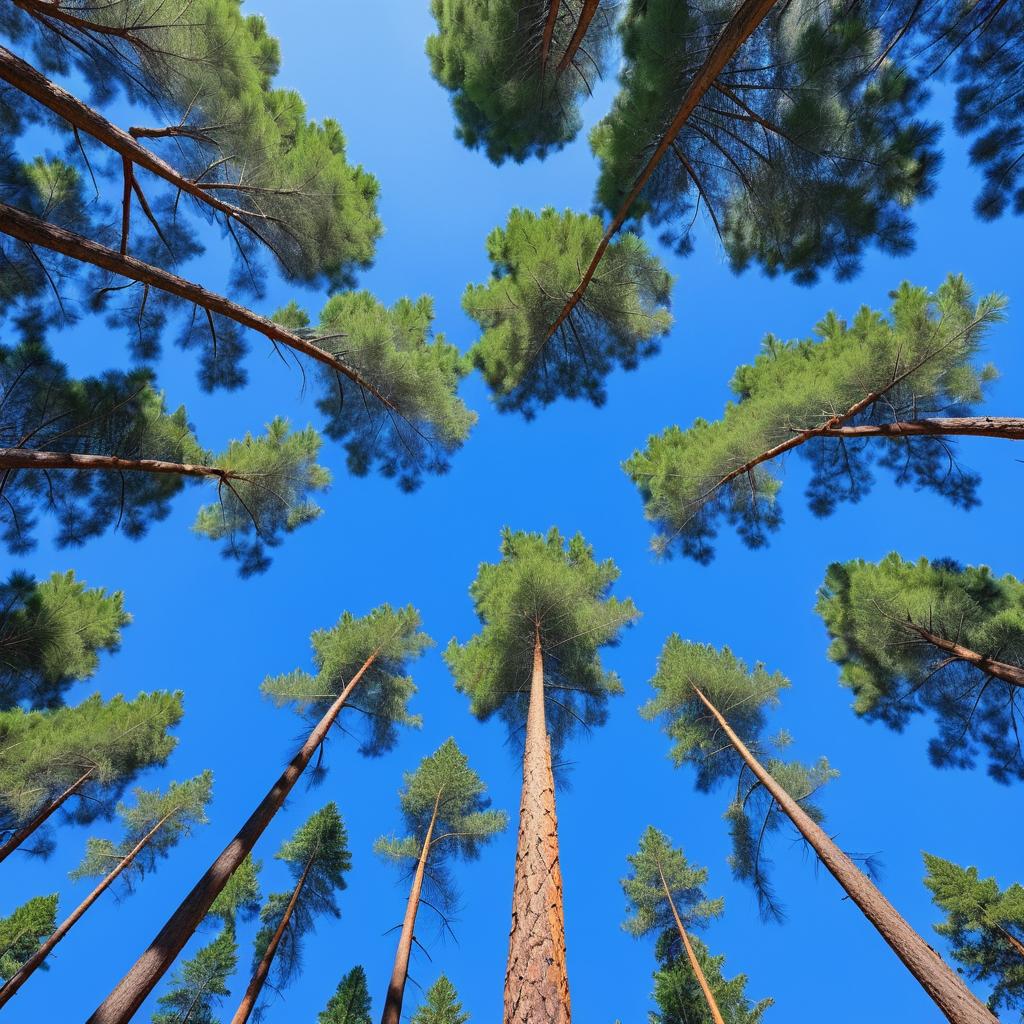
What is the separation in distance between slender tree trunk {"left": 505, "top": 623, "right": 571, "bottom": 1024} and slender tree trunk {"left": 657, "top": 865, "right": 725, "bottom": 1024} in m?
4.97

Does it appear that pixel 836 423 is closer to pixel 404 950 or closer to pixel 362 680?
pixel 362 680

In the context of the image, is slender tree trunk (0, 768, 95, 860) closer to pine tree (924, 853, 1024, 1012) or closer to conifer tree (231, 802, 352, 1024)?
conifer tree (231, 802, 352, 1024)

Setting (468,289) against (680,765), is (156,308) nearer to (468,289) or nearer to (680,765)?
(468,289)

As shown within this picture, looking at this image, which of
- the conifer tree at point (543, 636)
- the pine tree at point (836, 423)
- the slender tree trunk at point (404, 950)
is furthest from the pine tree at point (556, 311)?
the slender tree trunk at point (404, 950)

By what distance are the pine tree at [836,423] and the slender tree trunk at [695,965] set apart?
648 cm

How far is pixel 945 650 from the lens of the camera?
7984mm

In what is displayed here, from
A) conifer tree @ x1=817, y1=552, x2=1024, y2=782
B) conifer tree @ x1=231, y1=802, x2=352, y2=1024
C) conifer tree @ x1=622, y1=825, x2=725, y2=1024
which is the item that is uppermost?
conifer tree @ x1=817, y1=552, x2=1024, y2=782

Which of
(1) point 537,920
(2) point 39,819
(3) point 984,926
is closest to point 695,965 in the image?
(3) point 984,926

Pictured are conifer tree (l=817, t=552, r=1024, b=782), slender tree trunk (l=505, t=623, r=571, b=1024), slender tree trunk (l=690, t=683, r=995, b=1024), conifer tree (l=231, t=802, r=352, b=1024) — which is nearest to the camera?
slender tree trunk (l=505, t=623, r=571, b=1024)

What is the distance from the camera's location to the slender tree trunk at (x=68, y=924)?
639 centimetres

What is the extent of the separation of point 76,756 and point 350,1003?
6367 mm

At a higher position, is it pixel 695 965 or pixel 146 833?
pixel 146 833

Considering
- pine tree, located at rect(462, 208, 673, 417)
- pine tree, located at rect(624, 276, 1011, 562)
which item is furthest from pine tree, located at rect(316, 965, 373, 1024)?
pine tree, located at rect(462, 208, 673, 417)

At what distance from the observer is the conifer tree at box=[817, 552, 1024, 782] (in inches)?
297
